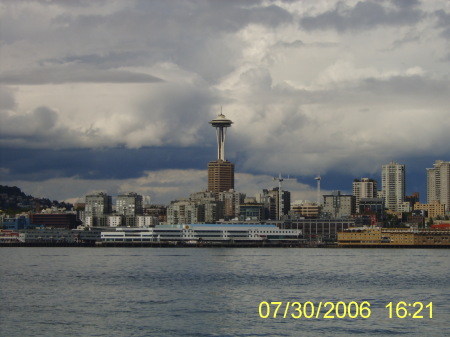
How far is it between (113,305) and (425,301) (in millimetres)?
19301

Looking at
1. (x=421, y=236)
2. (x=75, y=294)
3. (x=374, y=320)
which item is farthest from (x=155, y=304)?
(x=421, y=236)

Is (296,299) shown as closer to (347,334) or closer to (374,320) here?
(374,320)

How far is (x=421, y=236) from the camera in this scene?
189000 millimetres

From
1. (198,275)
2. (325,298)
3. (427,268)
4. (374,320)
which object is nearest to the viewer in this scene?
(374,320)

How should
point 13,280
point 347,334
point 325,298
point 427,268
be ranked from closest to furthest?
point 347,334, point 325,298, point 13,280, point 427,268
